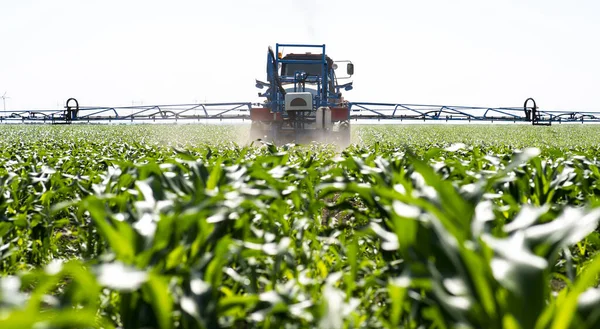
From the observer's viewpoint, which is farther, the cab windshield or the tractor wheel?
the cab windshield

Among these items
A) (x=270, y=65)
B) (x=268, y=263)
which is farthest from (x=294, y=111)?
(x=268, y=263)

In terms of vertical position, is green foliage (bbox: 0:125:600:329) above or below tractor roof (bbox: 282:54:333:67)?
below

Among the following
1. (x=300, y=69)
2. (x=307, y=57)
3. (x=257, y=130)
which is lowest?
(x=257, y=130)

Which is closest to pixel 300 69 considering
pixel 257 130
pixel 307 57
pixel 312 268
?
pixel 307 57

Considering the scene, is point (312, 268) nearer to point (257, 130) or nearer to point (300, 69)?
point (257, 130)

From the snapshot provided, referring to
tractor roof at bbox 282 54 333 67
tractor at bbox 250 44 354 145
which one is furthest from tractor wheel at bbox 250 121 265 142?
tractor roof at bbox 282 54 333 67

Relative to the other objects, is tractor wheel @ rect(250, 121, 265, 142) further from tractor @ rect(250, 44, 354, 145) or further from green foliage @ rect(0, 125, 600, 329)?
green foliage @ rect(0, 125, 600, 329)

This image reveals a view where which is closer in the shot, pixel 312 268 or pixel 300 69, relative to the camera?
pixel 312 268

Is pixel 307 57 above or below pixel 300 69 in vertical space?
above

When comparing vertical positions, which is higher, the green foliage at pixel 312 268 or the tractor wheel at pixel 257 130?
the green foliage at pixel 312 268

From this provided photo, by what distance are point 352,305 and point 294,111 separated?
12802mm

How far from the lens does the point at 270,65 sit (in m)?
15.2

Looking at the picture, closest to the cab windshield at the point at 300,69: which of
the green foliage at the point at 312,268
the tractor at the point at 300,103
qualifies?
the tractor at the point at 300,103

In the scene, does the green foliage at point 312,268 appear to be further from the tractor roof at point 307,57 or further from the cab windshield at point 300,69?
the tractor roof at point 307,57
